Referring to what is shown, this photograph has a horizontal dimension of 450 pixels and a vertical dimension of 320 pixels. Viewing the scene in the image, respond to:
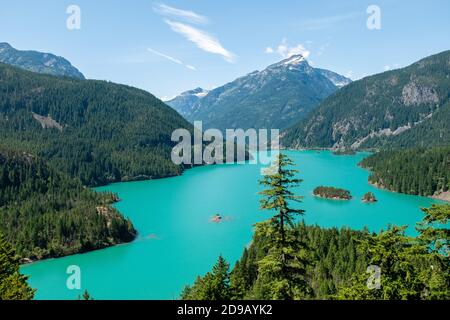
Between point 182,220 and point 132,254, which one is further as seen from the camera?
point 182,220

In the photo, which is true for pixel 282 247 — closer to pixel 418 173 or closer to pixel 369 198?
pixel 369 198

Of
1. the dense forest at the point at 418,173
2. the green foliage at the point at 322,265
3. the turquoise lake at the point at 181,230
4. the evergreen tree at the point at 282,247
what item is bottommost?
the turquoise lake at the point at 181,230

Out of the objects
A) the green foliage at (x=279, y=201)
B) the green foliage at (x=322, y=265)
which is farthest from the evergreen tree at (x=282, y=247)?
the green foliage at (x=322, y=265)

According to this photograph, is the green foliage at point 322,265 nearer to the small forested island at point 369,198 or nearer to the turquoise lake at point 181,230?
the turquoise lake at point 181,230

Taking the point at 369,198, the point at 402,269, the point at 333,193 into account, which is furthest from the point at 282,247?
the point at 333,193

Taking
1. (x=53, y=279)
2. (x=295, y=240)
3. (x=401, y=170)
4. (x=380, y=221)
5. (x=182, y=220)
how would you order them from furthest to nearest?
(x=401, y=170) < (x=182, y=220) < (x=380, y=221) < (x=53, y=279) < (x=295, y=240)
